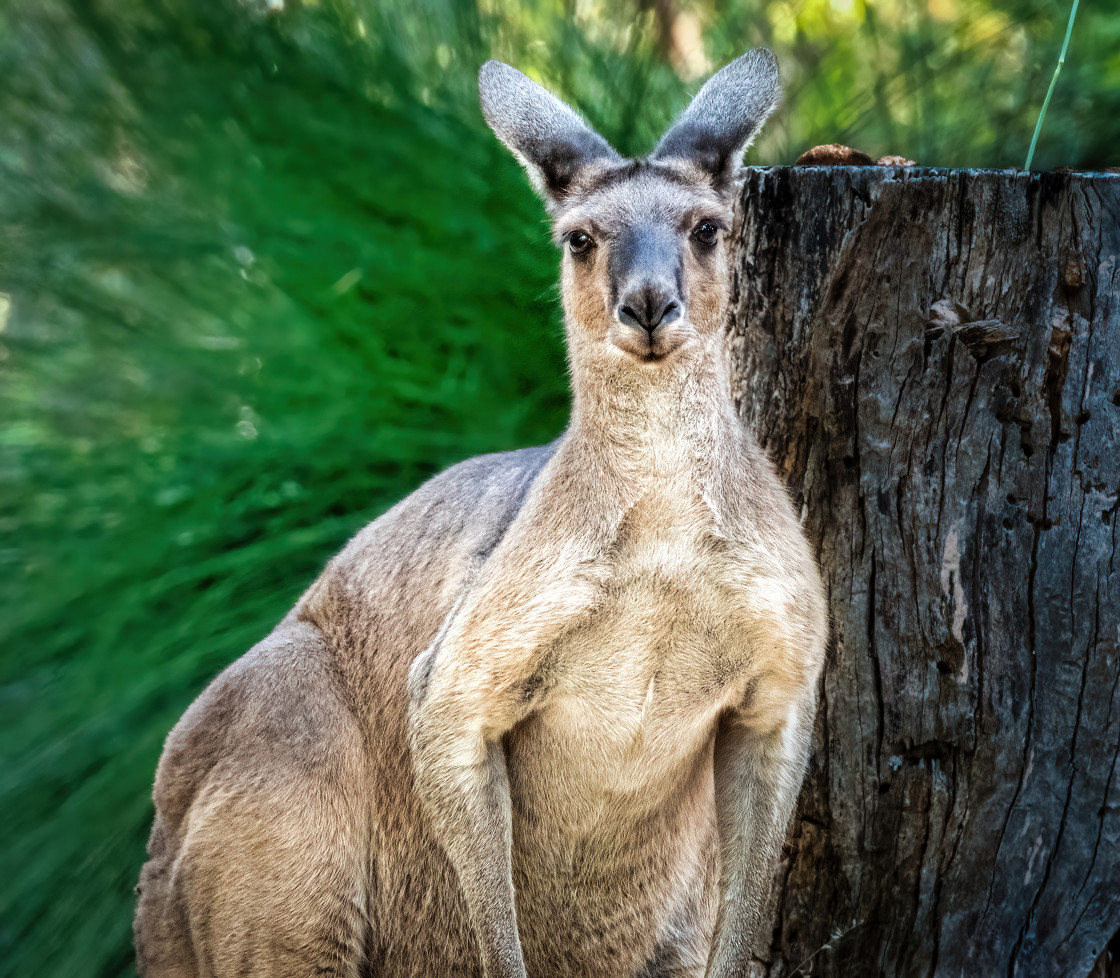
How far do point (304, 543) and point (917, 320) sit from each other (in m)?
2.47

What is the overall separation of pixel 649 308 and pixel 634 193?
1.36 ft

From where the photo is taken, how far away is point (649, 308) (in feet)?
7.02

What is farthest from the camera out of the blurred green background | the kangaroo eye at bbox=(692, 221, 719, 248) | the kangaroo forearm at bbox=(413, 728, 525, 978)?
the blurred green background

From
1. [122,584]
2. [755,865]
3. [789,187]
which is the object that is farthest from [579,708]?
[122,584]

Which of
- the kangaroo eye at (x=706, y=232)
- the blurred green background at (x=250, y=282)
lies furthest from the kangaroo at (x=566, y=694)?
the blurred green background at (x=250, y=282)

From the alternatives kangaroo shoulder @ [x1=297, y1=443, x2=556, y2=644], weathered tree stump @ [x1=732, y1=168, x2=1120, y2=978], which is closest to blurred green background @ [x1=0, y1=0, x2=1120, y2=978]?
kangaroo shoulder @ [x1=297, y1=443, x2=556, y2=644]

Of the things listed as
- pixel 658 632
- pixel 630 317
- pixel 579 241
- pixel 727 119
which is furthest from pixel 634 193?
pixel 658 632

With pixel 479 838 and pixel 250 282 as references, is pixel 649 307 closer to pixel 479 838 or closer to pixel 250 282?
pixel 479 838

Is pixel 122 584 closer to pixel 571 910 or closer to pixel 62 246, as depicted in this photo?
pixel 62 246

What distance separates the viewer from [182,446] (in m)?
3.92

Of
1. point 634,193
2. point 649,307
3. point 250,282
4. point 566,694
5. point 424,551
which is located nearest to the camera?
point 649,307

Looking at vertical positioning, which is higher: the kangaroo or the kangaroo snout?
the kangaroo snout

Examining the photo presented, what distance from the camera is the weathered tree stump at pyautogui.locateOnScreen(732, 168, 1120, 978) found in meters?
2.35

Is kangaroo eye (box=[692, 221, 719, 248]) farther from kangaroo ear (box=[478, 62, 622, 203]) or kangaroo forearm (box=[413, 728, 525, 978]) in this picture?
kangaroo forearm (box=[413, 728, 525, 978])
